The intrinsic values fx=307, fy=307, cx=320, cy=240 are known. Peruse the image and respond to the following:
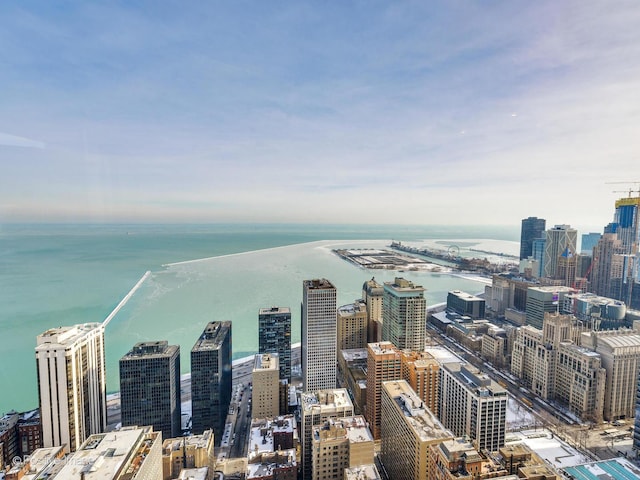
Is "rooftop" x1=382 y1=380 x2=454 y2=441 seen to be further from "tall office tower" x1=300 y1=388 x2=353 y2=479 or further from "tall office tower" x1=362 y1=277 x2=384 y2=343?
"tall office tower" x1=362 y1=277 x2=384 y2=343

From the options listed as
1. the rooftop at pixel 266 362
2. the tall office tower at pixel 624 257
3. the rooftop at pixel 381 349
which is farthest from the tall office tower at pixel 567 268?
the rooftop at pixel 266 362

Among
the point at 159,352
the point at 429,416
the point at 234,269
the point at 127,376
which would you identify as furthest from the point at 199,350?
the point at 234,269

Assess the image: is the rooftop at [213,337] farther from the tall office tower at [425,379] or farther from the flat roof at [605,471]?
the flat roof at [605,471]

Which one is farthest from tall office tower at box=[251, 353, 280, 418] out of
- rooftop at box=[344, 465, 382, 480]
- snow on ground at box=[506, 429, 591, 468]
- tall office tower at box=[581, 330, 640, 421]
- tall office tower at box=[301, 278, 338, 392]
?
tall office tower at box=[581, 330, 640, 421]

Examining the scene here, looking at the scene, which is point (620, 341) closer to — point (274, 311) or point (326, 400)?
point (326, 400)

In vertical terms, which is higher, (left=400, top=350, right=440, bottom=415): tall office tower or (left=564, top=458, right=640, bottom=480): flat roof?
(left=400, top=350, right=440, bottom=415): tall office tower
